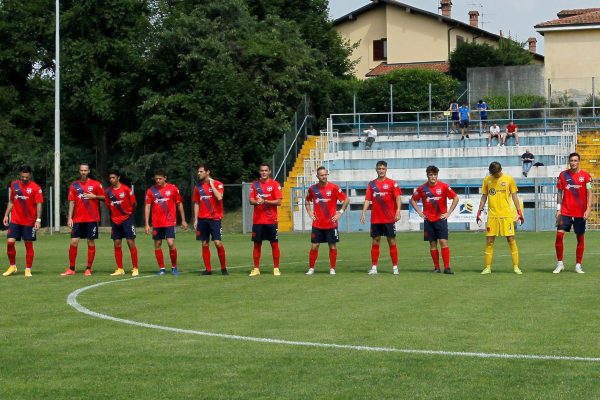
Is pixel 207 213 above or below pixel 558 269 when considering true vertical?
above

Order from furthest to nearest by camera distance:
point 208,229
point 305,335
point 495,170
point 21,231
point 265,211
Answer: point 21,231, point 208,229, point 265,211, point 495,170, point 305,335

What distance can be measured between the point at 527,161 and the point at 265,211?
27.4m

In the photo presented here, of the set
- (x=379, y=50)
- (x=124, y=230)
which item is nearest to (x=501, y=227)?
(x=124, y=230)

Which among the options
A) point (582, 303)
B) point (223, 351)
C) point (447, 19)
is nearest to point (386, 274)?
point (582, 303)

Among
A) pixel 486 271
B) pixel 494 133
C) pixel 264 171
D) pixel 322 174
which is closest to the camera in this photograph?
pixel 486 271

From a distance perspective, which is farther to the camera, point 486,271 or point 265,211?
point 265,211

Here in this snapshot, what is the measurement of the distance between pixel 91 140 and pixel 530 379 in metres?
51.1

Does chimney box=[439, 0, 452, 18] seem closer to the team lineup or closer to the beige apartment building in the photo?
the beige apartment building

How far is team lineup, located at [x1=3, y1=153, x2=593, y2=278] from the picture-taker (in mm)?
19844

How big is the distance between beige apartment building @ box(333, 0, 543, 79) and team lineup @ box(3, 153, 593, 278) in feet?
179

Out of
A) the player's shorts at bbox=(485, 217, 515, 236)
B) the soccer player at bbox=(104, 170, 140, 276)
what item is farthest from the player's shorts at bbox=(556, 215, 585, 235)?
the soccer player at bbox=(104, 170, 140, 276)

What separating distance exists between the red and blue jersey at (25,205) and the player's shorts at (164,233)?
2214mm

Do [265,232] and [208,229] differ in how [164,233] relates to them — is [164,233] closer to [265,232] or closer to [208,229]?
Result: [208,229]

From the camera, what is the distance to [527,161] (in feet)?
151
